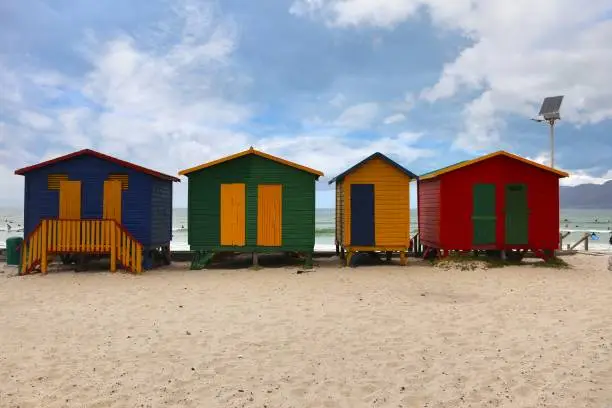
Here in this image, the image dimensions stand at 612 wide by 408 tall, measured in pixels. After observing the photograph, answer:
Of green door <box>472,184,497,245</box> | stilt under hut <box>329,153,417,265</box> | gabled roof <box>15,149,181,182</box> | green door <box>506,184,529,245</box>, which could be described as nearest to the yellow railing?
gabled roof <box>15,149,181,182</box>

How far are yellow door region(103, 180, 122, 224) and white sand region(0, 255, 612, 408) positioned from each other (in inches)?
167

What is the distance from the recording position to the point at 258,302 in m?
10.7

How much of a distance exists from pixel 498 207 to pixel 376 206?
171 inches

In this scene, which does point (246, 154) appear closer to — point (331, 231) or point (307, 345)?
point (307, 345)

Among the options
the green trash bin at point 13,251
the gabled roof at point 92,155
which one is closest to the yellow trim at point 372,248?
the gabled roof at point 92,155

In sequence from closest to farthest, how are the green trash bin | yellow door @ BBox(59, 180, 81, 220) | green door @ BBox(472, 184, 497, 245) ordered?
yellow door @ BBox(59, 180, 81, 220) < green door @ BBox(472, 184, 497, 245) < the green trash bin

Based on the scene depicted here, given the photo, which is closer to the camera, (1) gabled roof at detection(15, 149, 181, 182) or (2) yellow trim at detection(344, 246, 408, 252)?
(1) gabled roof at detection(15, 149, 181, 182)

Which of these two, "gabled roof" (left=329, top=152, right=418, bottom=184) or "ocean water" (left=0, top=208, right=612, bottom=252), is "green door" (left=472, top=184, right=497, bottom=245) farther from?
"ocean water" (left=0, top=208, right=612, bottom=252)

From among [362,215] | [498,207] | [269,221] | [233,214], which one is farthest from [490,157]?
[233,214]

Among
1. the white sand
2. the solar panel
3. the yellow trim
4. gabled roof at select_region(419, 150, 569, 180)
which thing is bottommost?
the white sand

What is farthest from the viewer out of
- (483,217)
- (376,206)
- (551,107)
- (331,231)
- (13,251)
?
(331,231)

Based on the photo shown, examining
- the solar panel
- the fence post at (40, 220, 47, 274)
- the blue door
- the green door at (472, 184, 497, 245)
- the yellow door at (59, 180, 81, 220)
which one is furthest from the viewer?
the solar panel

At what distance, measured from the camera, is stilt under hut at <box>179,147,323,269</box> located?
16750mm

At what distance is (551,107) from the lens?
79.8ft
